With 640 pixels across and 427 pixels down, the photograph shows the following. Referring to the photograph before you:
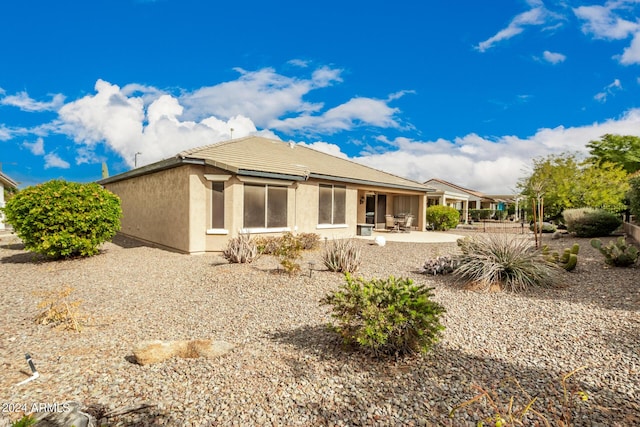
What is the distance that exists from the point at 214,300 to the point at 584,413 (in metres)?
5.57

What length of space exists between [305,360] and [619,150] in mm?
50816

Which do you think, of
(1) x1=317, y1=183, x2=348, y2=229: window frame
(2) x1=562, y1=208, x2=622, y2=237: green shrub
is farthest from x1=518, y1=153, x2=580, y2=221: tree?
(1) x1=317, y1=183, x2=348, y2=229: window frame

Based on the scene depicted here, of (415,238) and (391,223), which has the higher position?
(391,223)

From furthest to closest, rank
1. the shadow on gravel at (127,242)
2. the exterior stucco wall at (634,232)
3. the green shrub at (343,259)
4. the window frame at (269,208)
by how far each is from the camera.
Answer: the shadow on gravel at (127,242) < the window frame at (269,208) < the exterior stucco wall at (634,232) < the green shrub at (343,259)

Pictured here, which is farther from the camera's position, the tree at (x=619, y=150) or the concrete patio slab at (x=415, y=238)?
the tree at (x=619, y=150)

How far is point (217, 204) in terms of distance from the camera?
12.1 meters

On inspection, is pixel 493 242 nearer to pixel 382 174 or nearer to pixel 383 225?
pixel 382 174

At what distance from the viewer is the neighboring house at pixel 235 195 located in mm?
11883

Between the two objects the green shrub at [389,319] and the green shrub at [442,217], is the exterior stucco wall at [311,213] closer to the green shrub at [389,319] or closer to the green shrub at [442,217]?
the green shrub at [442,217]

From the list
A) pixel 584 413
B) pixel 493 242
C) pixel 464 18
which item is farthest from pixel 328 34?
pixel 584 413

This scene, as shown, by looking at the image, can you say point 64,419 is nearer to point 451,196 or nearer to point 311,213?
point 311,213

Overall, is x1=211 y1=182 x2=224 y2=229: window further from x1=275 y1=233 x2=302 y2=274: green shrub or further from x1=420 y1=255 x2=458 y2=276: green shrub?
x1=420 y1=255 x2=458 y2=276: green shrub

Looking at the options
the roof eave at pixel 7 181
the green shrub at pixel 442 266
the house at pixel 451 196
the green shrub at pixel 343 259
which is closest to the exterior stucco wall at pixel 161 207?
the green shrub at pixel 343 259

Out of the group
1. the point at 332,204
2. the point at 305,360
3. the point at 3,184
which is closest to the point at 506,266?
the point at 305,360
